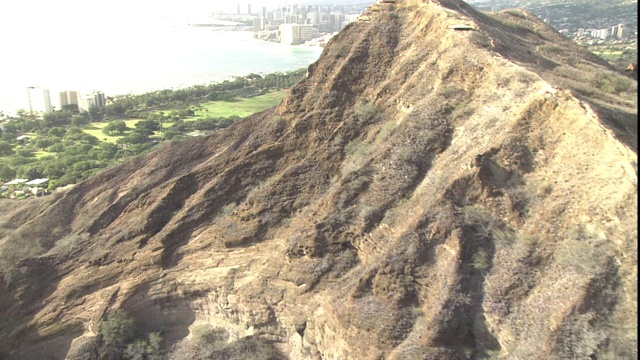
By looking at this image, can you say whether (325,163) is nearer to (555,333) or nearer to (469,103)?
(469,103)

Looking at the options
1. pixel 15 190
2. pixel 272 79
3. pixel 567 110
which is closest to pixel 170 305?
pixel 567 110

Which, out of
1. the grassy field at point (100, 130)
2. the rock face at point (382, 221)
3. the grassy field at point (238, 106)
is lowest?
the grassy field at point (100, 130)

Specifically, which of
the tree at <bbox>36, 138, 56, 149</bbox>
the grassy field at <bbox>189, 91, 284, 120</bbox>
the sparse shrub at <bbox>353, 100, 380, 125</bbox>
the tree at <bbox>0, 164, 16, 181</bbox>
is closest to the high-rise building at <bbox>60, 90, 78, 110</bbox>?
the grassy field at <bbox>189, 91, 284, 120</bbox>

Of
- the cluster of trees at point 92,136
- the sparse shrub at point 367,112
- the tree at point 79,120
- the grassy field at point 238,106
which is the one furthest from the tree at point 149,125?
the sparse shrub at point 367,112

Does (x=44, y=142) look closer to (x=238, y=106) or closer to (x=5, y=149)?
(x=5, y=149)

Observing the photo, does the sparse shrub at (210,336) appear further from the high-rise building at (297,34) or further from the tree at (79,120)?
the high-rise building at (297,34)

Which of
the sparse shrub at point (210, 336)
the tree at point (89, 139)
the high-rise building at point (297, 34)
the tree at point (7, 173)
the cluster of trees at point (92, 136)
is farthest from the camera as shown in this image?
the high-rise building at point (297, 34)
